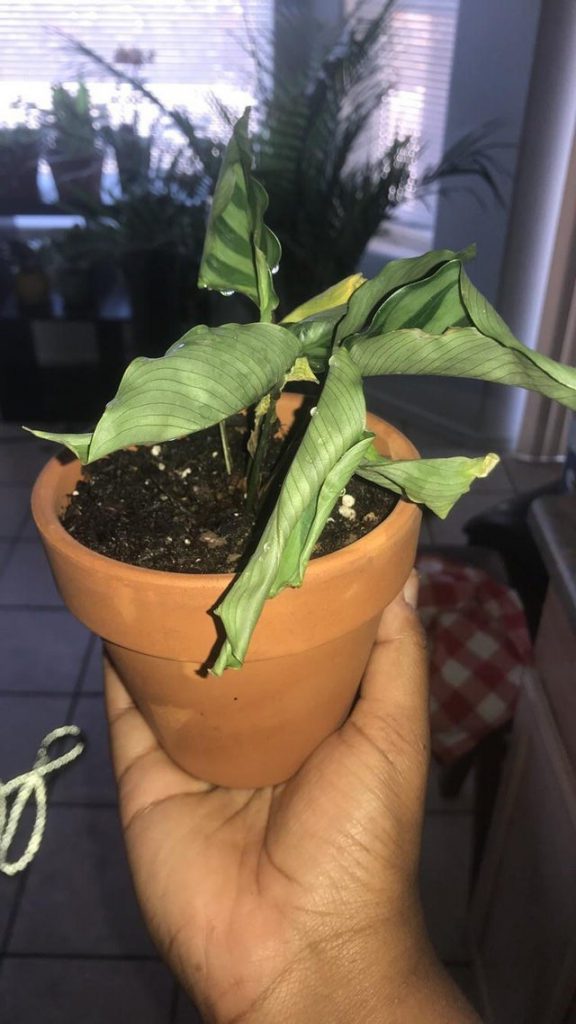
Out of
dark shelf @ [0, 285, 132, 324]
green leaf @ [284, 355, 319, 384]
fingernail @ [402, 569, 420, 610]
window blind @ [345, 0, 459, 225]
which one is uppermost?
window blind @ [345, 0, 459, 225]

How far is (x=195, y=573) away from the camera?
481 millimetres

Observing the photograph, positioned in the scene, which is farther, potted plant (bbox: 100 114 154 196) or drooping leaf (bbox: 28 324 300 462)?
A: potted plant (bbox: 100 114 154 196)

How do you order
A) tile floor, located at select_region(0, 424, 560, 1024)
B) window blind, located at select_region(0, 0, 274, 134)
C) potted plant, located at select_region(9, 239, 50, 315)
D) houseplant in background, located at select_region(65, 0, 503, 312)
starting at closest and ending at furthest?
tile floor, located at select_region(0, 424, 560, 1024), houseplant in background, located at select_region(65, 0, 503, 312), window blind, located at select_region(0, 0, 274, 134), potted plant, located at select_region(9, 239, 50, 315)

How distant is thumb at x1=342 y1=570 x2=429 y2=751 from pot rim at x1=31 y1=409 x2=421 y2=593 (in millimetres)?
173

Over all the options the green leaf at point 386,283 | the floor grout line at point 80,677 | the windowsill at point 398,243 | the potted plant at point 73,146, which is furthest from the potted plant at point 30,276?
the green leaf at point 386,283

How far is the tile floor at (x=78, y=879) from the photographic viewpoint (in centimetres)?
106

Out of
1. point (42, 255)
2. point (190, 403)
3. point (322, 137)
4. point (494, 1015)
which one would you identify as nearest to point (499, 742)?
point (494, 1015)

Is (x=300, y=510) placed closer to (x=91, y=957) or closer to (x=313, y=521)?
(x=313, y=521)

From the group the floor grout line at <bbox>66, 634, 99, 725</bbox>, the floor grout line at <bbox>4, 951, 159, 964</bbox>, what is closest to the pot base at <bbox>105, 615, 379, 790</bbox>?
the floor grout line at <bbox>4, 951, 159, 964</bbox>

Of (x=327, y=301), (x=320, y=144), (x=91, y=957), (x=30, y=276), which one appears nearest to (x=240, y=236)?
(x=327, y=301)

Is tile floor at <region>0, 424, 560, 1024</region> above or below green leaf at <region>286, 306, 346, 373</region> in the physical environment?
below

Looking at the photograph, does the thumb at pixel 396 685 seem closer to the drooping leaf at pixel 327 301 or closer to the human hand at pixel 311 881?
the human hand at pixel 311 881

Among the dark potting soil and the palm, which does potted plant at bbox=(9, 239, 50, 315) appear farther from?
the palm

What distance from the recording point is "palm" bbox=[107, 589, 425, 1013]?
0.57 m
